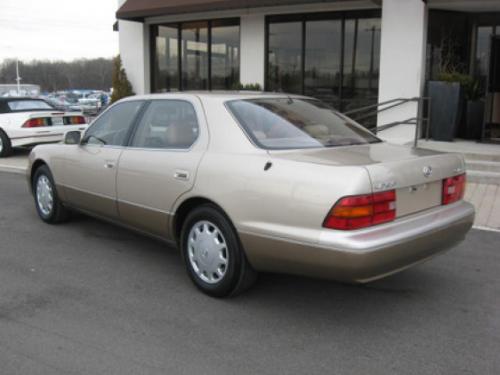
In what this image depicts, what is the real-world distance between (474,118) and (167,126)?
28.4ft

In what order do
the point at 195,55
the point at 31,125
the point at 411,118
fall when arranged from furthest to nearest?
the point at 195,55 < the point at 31,125 < the point at 411,118

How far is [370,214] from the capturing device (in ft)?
11.5

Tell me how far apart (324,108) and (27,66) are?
10770 cm

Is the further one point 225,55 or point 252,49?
point 225,55

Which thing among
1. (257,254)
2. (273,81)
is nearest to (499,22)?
(273,81)

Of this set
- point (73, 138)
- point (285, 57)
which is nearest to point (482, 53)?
point (285, 57)

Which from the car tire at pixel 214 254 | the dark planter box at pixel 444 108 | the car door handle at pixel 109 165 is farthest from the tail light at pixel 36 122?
the car tire at pixel 214 254

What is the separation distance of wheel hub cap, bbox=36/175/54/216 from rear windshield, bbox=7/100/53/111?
23.2ft

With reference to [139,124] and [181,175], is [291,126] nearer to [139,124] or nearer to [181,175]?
[181,175]

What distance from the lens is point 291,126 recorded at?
437 cm

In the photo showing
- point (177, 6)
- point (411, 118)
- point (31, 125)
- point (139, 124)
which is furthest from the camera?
point (177, 6)

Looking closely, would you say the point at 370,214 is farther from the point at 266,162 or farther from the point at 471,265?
the point at 471,265

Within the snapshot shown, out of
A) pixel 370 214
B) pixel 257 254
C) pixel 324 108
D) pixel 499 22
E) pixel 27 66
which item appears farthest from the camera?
pixel 27 66

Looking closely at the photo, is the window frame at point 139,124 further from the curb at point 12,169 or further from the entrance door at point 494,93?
the entrance door at point 494,93
